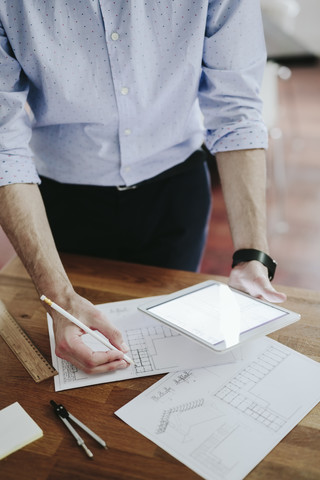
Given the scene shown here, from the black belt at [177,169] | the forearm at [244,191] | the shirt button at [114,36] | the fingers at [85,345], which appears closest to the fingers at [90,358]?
the fingers at [85,345]

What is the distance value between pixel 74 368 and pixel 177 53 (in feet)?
2.40

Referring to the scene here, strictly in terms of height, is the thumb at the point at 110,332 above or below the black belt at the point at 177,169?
below

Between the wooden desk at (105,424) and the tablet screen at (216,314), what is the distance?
0.25ft

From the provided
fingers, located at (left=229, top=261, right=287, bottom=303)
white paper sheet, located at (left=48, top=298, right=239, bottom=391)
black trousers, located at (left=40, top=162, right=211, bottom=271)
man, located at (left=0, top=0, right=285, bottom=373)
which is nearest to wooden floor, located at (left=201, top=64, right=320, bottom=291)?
black trousers, located at (left=40, top=162, right=211, bottom=271)

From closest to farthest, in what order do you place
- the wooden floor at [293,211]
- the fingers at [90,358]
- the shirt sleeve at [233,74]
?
the fingers at [90,358] → the shirt sleeve at [233,74] → the wooden floor at [293,211]

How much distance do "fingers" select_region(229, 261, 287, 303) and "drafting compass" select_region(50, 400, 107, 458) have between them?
44cm

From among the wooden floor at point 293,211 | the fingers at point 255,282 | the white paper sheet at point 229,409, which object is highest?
the fingers at point 255,282

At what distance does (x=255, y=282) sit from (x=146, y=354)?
11.4 inches

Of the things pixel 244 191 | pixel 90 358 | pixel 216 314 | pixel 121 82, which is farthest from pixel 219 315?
pixel 121 82

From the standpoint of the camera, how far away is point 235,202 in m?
1.25

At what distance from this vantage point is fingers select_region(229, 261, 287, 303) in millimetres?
1057

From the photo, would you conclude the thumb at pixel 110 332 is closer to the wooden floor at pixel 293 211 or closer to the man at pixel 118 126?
the man at pixel 118 126

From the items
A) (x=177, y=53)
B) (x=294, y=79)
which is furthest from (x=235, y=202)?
(x=294, y=79)

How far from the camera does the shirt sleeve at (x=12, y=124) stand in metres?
1.11
